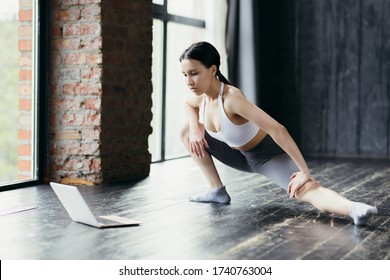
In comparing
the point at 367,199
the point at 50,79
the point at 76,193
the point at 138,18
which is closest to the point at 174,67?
the point at 138,18

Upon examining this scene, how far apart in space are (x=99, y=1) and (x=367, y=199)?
204 cm

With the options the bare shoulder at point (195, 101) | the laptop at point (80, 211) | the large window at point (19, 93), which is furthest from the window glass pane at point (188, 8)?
the laptop at point (80, 211)

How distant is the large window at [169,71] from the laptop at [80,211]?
9.01 ft

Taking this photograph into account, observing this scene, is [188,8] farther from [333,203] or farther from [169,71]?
[333,203]

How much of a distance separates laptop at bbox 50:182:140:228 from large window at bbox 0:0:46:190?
3.74 ft

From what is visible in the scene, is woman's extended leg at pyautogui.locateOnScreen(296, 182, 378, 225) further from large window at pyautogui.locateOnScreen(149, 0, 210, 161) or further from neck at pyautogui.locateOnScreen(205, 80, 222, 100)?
large window at pyautogui.locateOnScreen(149, 0, 210, 161)

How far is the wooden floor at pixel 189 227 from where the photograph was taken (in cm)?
249

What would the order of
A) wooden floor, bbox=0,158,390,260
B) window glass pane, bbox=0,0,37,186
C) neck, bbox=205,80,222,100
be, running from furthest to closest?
window glass pane, bbox=0,0,37,186 → neck, bbox=205,80,222,100 → wooden floor, bbox=0,158,390,260

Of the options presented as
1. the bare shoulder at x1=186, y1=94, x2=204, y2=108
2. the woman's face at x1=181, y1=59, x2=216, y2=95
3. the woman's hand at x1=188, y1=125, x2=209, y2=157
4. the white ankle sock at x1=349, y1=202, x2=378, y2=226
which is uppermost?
the woman's face at x1=181, y1=59, x2=216, y2=95

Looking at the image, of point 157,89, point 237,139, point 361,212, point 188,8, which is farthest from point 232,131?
point 188,8

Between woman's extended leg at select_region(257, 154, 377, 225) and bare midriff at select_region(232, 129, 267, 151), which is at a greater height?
bare midriff at select_region(232, 129, 267, 151)

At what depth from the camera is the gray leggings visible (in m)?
3.25

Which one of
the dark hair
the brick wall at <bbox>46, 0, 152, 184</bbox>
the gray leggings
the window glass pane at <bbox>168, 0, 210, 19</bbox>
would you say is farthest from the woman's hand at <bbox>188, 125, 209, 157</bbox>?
the window glass pane at <bbox>168, 0, 210, 19</bbox>
